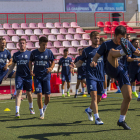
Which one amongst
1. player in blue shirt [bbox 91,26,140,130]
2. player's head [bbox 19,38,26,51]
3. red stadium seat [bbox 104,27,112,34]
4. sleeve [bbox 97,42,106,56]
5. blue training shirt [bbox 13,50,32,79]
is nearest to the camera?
player in blue shirt [bbox 91,26,140,130]

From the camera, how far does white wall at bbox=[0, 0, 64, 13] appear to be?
2216cm

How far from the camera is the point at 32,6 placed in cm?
2275

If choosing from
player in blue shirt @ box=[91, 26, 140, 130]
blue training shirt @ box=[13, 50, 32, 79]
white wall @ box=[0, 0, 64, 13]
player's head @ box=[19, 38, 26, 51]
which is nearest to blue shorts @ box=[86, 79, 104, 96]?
player in blue shirt @ box=[91, 26, 140, 130]

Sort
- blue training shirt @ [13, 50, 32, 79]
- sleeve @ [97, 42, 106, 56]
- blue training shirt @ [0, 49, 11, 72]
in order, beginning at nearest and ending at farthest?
sleeve @ [97, 42, 106, 56]
blue training shirt @ [13, 50, 32, 79]
blue training shirt @ [0, 49, 11, 72]

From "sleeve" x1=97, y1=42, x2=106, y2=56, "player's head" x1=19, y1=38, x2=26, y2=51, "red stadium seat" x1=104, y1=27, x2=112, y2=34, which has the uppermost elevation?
"red stadium seat" x1=104, y1=27, x2=112, y2=34

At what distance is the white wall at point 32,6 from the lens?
22.2 metres

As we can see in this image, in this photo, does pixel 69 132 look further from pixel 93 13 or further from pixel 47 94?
pixel 93 13

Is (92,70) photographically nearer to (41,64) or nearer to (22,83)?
(41,64)

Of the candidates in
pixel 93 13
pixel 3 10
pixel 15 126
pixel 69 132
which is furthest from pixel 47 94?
pixel 93 13

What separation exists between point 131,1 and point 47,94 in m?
20.6

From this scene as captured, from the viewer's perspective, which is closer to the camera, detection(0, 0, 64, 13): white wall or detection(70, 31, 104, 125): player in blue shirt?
detection(70, 31, 104, 125): player in blue shirt

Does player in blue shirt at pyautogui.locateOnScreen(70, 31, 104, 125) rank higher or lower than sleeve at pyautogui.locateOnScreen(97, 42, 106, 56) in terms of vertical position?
lower

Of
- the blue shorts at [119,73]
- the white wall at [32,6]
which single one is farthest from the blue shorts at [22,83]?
the white wall at [32,6]

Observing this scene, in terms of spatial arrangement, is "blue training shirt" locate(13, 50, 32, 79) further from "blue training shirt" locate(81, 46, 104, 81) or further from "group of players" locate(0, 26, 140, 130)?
"blue training shirt" locate(81, 46, 104, 81)
